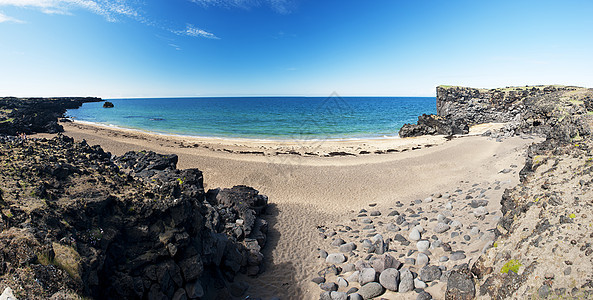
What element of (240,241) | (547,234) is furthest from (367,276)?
(240,241)

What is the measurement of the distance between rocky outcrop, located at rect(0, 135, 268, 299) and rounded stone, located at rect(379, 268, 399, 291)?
3.54m

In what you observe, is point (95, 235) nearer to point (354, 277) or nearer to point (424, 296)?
point (354, 277)

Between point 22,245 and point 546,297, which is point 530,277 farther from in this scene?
point 22,245

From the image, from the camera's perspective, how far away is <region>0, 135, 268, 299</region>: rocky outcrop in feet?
9.64

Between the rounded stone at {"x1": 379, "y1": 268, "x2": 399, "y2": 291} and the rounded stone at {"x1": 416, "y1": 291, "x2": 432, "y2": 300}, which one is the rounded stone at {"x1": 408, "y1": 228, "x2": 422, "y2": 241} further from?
the rounded stone at {"x1": 416, "y1": 291, "x2": 432, "y2": 300}

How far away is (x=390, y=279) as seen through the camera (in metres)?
6.41

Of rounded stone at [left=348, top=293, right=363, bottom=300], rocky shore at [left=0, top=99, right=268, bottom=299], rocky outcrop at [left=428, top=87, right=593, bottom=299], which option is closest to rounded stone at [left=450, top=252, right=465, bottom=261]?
rocky outcrop at [left=428, top=87, right=593, bottom=299]

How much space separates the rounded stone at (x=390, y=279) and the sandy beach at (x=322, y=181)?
29cm

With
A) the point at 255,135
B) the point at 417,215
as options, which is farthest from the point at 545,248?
the point at 255,135

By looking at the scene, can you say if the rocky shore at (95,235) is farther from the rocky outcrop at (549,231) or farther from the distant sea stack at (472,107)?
the distant sea stack at (472,107)

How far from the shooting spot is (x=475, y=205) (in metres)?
9.73

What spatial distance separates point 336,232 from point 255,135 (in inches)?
1123

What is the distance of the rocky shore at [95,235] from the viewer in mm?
2932

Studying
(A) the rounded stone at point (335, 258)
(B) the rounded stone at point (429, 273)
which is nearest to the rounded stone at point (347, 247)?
(A) the rounded stone at point (335, 258)
